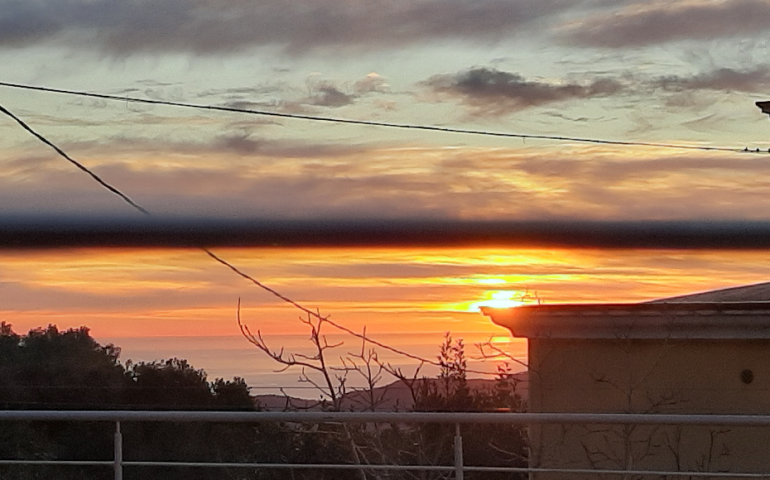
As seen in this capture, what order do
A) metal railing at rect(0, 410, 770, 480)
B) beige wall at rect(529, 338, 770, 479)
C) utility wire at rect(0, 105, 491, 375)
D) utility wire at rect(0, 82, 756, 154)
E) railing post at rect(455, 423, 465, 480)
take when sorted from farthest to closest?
utility wire at rect(0, 82, 756, 154)
utility wire at rect(0, 105, 491, 375)
beige wall at rect(529, 338, 770, 479)
railing post at rect(455, 423, 465, 480)
metal railing at rect(0, 410, 770, 480)

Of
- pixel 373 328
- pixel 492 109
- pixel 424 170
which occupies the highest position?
pixel 492 109

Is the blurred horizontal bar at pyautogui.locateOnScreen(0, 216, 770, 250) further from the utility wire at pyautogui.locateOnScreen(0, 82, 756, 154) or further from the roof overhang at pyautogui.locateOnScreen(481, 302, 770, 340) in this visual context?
the utility wire at pyautogui.locateOnScreen(0, 82, 756, 154)

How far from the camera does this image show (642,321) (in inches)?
236

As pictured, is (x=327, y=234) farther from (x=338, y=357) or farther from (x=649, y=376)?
(x=649, y=376)

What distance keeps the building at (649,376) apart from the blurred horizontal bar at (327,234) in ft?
11.3

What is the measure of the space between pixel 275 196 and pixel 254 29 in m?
3.36

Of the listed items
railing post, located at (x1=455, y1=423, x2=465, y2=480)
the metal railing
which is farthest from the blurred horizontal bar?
railing post, located at (x1=455, y1=423, x2=465, y2=480)

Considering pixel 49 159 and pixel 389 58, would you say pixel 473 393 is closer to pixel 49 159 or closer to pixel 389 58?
pixel 389 58

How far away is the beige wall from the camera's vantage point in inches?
229

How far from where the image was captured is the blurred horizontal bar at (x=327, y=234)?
2.25 metres

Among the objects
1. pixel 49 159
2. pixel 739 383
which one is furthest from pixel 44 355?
pixel 739 383

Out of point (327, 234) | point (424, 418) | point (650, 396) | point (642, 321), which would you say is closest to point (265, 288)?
point (642, 321)

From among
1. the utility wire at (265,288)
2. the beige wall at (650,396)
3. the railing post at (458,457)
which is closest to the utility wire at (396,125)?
the utility wire at (265,288)

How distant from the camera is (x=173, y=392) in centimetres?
930
